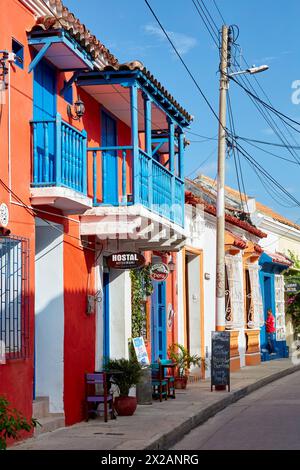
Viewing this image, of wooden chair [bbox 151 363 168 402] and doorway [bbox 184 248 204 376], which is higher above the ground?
doorway [bbox 184 248 204 376]

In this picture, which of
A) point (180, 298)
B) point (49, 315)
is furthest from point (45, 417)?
point (180, 298)

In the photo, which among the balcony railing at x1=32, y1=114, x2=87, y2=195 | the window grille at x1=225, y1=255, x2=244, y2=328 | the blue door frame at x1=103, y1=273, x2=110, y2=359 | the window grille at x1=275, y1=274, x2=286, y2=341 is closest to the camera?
the balcony railing at x1=32, y1=114, x2=87, y2=195

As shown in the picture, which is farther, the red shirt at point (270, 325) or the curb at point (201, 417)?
the red shirt at point (270, 325)

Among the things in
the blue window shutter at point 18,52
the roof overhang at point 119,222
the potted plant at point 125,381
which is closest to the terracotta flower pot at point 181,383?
the potted plant at point 125,381

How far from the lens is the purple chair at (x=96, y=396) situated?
1281 centimetres

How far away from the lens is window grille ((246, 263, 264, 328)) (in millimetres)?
27406

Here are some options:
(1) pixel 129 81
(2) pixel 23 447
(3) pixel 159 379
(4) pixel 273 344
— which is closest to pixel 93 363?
(3) pixel 159 379

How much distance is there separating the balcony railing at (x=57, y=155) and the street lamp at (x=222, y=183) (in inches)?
248

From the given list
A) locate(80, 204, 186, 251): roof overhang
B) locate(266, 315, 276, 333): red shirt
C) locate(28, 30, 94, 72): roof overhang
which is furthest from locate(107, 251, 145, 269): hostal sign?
locate(266, 315, 276, 333): red shirt

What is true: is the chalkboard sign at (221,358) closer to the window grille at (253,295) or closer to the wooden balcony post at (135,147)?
the wooden balcony post at (135,147)

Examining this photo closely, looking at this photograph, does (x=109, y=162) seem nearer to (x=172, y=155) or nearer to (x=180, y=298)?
(x=172, y=155)

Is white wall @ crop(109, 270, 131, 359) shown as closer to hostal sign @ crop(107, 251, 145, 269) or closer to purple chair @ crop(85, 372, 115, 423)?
hostal sign @ crop(107, 251, 145, 269)

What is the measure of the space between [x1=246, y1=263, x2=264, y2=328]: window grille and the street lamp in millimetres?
9191

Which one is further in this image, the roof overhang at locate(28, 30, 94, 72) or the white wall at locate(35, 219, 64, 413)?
the white wall at locate(35, 219, 64, 413)
